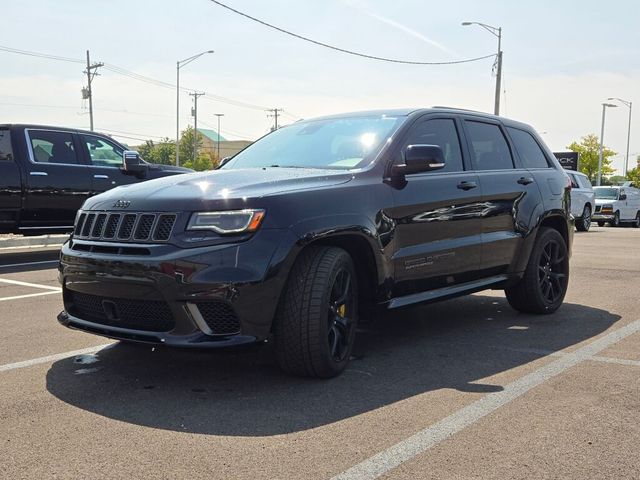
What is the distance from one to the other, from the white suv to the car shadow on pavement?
54.1 feet

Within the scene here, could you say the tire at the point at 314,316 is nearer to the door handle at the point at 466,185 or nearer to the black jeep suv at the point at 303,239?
the black jeep suv at the point at 303,239

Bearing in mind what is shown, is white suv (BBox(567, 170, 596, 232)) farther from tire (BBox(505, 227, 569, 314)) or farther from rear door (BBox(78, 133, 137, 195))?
tire (BBox(505, 227, 569, 314))

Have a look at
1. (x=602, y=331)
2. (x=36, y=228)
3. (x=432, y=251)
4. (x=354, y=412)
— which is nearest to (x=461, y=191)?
(x=432, y=251)

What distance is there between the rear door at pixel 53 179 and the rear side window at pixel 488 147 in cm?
679

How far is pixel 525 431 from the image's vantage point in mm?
3514

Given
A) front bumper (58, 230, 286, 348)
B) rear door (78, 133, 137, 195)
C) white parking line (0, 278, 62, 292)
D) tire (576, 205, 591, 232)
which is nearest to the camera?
front bumper (58, 230, 286, 348)

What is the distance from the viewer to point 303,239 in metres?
4.10

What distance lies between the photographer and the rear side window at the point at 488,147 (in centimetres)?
593

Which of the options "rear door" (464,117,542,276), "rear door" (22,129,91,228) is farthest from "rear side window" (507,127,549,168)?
"rear door" (22,129,91,228)

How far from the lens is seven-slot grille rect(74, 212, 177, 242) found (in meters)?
3.99

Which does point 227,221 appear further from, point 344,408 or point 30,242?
point 30,242

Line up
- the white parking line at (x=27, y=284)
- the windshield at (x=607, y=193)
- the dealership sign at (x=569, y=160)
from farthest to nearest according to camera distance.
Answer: the dealership sign at (x=569, y=160) → the windshield at (x=607, y=193) → the white parking line at (x=27, y=284)

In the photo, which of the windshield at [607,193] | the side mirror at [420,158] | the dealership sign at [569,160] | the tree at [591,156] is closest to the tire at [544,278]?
the side mirror at [420,158]

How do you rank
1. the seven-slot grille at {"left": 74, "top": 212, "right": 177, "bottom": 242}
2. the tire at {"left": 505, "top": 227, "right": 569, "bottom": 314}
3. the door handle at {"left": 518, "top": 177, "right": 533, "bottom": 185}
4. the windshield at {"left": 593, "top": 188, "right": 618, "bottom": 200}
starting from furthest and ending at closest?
the windshield at {"left": 593, "top": 188, "right": 618, "bottom": 200} → the tire at {"left": 505, "top": 227, "right": 569, "bottom": 314} → the door handle at {"left": 518, "top": 177, "right": 533, "bottom": 185} → the seven-slot grille at {"left": 74, "top": 212, "right": 177, "bottom": 242}
